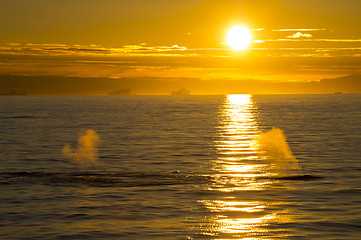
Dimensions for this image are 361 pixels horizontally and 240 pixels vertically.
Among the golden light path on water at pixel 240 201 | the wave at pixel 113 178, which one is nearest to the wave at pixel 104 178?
the wave at pixel 113 178

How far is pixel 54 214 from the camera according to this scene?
77.9 feet

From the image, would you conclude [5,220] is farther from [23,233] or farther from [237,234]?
[237,234]

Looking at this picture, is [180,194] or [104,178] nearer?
[180,194]

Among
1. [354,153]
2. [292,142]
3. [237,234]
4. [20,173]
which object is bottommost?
[237,234]

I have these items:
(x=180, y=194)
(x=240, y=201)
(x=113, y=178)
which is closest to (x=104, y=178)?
(x=113, y=178)

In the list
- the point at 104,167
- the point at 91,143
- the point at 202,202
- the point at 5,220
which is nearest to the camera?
the point at 5,220

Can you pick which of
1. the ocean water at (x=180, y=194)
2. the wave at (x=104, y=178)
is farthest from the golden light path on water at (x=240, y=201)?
the wave at (x=104, y=178)

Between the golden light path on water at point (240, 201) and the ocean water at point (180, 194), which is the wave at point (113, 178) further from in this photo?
the golden light path on water at point (240, 201)

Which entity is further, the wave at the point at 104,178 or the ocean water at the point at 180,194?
the wave at the point at 104,178

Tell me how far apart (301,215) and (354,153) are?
25.6 meters

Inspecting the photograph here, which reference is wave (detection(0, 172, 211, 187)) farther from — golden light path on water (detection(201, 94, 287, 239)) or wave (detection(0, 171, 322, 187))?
golden light path on water (detection(201, 94, 287, 239))

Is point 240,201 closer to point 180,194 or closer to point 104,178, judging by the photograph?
point 180,194

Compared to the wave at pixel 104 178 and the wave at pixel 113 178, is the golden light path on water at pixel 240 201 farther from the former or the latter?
the wave at pixel 104 178

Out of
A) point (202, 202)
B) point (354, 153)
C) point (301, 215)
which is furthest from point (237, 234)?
point (354, 153)
